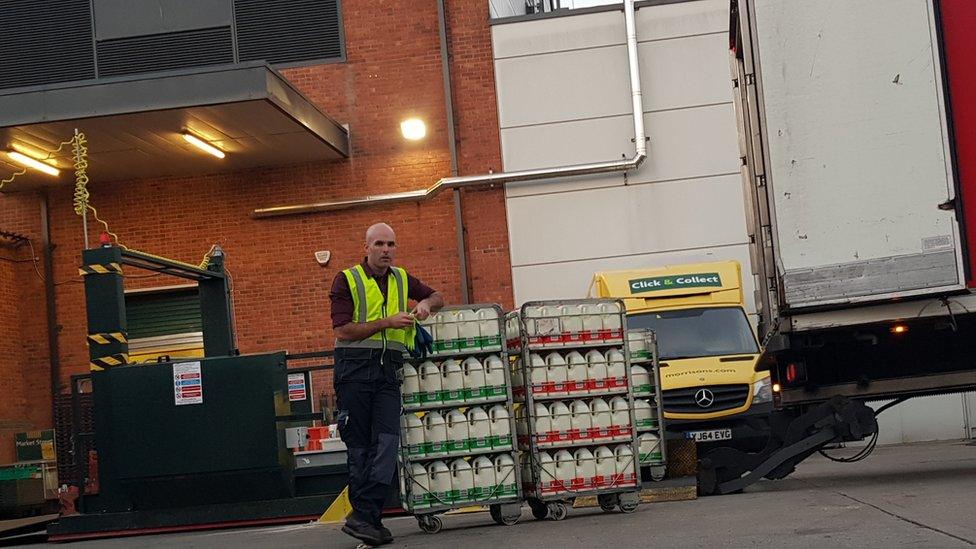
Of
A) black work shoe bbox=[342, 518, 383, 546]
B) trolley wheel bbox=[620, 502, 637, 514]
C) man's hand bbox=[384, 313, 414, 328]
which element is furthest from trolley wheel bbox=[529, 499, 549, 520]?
man's hand bbox=[384, 313, 414, 328]

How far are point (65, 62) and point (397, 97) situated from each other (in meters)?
5.47

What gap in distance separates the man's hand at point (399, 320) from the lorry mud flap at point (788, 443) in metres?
4.07

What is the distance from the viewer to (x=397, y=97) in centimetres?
2162

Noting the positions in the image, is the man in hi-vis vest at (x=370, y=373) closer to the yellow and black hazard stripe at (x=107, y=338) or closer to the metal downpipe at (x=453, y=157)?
the yellow and black hazard stripe at (x=107, y=338)

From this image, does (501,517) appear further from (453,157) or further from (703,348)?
(453,157)

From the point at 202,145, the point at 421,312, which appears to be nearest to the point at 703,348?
the point at 421,312

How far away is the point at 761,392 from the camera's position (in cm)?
1438

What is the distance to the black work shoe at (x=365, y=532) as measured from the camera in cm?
890

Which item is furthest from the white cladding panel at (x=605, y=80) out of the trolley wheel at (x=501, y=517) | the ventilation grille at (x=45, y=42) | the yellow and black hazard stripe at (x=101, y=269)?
the trolley wheel at (x=501, y=517)

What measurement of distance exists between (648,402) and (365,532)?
3.33 metres

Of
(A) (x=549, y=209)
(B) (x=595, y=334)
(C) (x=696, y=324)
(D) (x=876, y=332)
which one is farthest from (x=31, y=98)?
(D) (x=876, y=332)

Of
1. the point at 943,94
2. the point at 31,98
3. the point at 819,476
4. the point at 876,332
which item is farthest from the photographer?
the point at 31,98

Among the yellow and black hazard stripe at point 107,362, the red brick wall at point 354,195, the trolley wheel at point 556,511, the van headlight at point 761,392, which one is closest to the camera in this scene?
the trolley wheel at point 556,511

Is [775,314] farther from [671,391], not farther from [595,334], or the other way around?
[671,391]
